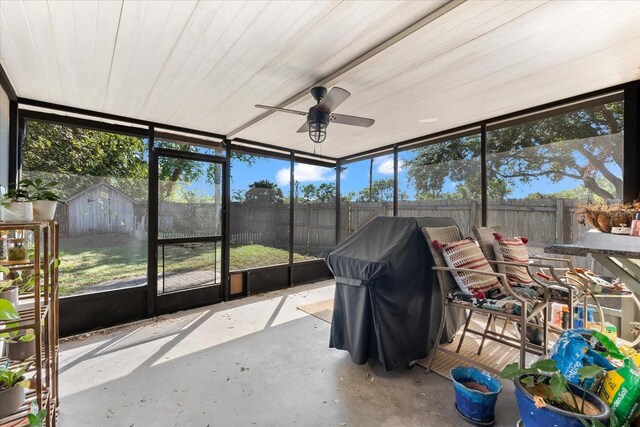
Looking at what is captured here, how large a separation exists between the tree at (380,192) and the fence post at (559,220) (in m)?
1.80

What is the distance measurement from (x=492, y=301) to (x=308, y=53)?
215 centimetres

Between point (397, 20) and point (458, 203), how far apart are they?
2.67m

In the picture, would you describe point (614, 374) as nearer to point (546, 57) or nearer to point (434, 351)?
point (434, 351)

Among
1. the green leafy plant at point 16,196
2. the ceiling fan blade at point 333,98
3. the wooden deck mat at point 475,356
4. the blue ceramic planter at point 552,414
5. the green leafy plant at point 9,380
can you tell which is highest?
the ceiling fan blade at point 333,98

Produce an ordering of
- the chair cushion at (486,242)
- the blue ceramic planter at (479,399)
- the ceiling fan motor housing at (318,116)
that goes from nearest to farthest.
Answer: the blue ceramic planter at (479,399)
the ceiling fan motor housing at (318,116)
the chair cushion at (486,242)

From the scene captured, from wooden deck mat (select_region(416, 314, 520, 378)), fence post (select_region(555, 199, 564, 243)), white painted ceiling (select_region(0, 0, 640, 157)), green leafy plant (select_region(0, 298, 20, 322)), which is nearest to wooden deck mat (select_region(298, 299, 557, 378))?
wooden deck mat (select_region(416, 314, 520, 378))

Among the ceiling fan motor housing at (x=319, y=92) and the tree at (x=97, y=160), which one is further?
the tree at (x=97, y=160)

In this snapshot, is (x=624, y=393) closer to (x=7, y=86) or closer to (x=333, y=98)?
(x=333, y=98)

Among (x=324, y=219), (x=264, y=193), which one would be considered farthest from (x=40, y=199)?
(x=324, y=219)

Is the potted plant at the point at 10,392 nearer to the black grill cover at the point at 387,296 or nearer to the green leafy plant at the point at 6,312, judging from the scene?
the green leafy plant at the point at 6,312

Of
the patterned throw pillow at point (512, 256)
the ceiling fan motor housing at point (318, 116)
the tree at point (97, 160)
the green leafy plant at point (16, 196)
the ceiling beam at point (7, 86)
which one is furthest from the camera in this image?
the tree at point (97, 160)

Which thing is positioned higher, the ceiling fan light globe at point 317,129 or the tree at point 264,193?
the ceiling fan light globe at point 317,129

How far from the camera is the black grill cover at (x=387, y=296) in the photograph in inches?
87.3

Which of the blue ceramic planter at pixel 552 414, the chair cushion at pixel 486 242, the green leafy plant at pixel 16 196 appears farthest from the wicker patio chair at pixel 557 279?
the green leafy plant at pixel 16 196
